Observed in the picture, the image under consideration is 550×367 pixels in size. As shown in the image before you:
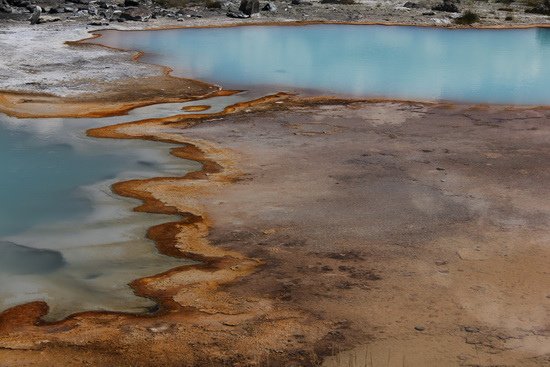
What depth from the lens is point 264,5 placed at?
25.4m

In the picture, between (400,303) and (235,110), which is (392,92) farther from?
(400,303)

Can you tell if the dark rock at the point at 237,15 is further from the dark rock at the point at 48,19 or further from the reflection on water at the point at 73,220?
the reflection on water at the point at 73,220

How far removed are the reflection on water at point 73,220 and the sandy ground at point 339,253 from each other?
0.20m

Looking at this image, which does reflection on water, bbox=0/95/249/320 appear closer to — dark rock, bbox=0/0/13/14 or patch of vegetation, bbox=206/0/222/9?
dark rock, bbox=0/0/13/14

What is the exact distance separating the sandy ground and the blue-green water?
307cm

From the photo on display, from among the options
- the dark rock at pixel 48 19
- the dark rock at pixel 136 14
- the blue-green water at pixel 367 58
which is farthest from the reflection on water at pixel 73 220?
the dark rock at pixel 136 14

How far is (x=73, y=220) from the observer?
754 cm

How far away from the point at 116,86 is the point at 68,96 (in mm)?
1159

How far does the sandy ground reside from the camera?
5102 mm

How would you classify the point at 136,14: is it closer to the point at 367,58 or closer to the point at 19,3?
the point at 19,3

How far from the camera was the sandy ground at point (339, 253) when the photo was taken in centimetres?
510

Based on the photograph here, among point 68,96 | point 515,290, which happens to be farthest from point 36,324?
point 68,96

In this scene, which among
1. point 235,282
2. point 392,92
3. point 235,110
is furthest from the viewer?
point 392,92

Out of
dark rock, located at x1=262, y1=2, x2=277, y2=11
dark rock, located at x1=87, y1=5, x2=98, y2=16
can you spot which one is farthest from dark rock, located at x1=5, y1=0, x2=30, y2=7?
dark rock, located at x1=262, y1=2, x2=277, y2=11
